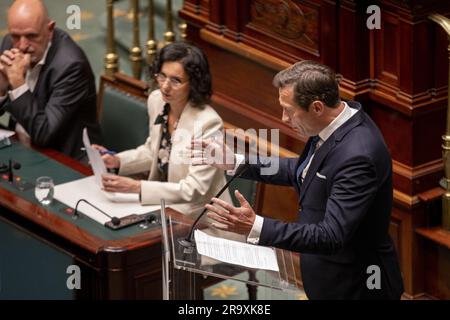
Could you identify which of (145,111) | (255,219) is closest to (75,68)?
(145,111)

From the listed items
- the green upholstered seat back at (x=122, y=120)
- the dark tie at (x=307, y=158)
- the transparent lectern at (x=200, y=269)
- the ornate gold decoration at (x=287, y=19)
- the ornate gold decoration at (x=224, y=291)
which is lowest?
the transparent lectern at (x=200, y=269)

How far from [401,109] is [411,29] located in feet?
1.34

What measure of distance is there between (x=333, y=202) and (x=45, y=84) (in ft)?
→ 8.96

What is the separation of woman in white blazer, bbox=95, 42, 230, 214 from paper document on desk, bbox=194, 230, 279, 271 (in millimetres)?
1245

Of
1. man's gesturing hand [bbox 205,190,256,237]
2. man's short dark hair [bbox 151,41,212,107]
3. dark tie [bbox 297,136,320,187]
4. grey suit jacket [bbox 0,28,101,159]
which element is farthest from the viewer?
grey suit jacket [bbox 0,28,101,159]

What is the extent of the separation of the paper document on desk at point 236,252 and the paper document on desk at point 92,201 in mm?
1218

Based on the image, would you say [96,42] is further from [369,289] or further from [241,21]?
[369,289]

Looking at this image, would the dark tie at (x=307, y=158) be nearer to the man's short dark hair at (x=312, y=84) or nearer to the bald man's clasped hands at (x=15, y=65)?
the man's short dark hair at (x=312, y=84)

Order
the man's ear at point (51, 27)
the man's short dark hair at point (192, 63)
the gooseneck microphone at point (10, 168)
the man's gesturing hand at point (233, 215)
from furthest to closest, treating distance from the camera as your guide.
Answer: the man's ear at point (51, 27) < the gooseneck microphone at point (10, 168) < the man's short dark hair at point (192, 63) < the man's gesturing hand at point (233, 215)

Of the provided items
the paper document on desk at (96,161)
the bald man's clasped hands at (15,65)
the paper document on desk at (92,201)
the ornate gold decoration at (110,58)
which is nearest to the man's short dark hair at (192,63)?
the paper document on desk at (96,161)

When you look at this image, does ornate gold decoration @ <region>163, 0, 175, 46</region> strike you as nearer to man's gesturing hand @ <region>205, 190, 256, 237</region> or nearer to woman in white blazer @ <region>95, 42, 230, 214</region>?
woman in white blazer @ <region>95, 42, 230, 214</region>

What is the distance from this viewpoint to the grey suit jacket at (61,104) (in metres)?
6.37

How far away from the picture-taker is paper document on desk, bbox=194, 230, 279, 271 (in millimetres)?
4254

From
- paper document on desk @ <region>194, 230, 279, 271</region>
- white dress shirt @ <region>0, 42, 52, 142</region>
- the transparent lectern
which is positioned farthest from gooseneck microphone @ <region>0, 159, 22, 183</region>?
paper document on desk @ <region>194, 230, 279, 271</region>
